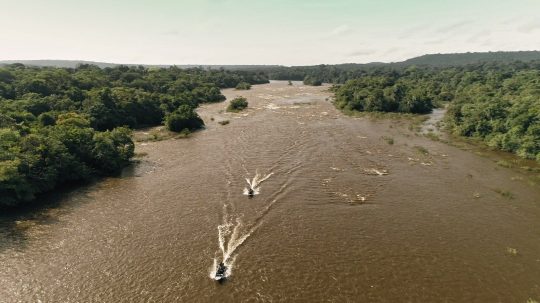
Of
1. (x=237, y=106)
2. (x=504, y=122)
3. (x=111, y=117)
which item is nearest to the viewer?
(x=504, y=122)

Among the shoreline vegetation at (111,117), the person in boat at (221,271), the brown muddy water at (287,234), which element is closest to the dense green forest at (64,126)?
the shoreline vegetation at (111,117)

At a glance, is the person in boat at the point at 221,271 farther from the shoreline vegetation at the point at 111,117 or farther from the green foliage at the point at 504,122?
the green foliage at the point at 504,122

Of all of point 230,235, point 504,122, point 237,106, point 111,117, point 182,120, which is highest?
point 504,122

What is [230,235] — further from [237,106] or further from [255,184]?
[237,106]

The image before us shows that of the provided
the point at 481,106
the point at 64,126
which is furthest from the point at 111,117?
the point at 481,106

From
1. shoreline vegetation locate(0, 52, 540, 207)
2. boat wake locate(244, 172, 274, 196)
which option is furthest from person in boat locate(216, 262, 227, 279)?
shoreline vegetation locate(0, 52, 540, 207)

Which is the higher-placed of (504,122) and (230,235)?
(504,122)

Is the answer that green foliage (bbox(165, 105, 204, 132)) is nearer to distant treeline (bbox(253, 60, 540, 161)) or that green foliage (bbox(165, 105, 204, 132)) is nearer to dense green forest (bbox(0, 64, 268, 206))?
dense green forest (bbox(0, 64, 268, 206))

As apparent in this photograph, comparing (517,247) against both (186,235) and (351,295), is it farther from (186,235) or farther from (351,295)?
(186,235)

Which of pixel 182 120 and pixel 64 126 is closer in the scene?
pixel 64 126
